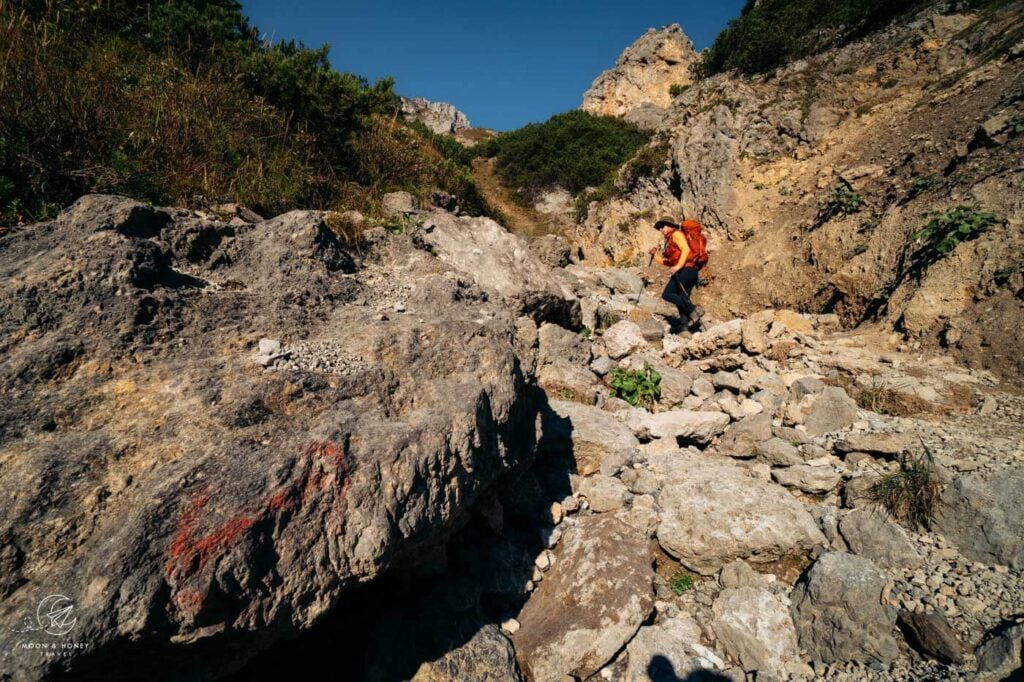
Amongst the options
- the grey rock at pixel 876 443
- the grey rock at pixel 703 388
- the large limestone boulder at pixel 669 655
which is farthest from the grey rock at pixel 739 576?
the grey rock at pixel 703 388

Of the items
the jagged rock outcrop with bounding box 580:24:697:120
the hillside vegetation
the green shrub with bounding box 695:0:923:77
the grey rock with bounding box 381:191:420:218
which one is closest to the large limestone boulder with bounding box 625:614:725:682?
the grey rock with bounding box 381:191:420:218

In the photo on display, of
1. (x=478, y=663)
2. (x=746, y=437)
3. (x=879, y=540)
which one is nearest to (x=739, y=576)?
(x=879, y=540)

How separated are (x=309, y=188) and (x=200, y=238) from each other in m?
3.02

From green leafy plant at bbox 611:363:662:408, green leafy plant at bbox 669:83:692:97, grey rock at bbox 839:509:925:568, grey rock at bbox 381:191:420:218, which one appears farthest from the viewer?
green leafy plant at bbox 669:83:692:97

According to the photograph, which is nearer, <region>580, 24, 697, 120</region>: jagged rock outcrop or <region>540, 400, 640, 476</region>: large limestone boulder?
<region>540, 400, 640, 476</region>: large limestone boulder

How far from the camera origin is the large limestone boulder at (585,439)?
14.8 ft

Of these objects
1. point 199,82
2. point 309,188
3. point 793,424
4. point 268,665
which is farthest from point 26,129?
point 793,424

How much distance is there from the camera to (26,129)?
3.76m

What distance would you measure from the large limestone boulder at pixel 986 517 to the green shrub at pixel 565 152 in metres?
22.9

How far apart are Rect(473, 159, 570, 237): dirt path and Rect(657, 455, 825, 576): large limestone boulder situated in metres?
17.5

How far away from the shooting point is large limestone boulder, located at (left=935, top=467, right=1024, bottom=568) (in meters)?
3.18

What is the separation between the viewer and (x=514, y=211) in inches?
970

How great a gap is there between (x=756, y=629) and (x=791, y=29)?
1691cm

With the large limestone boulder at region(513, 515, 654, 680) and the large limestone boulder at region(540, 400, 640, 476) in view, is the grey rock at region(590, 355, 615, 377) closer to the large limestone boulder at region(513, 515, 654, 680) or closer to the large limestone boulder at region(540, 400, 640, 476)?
the large limestone boulder at region(540, 400, 640, 476)
